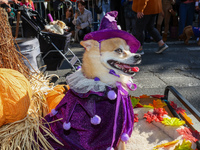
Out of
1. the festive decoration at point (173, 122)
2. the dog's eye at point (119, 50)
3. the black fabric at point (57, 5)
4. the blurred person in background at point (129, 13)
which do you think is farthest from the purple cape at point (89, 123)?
the blurred person in background at point (129, 13)

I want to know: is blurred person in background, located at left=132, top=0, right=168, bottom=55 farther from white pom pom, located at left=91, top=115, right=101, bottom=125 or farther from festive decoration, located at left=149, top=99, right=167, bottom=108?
white pom pom, located at left=91, top=115, right=101, bottom=125

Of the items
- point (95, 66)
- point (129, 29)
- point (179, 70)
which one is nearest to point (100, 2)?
point (129, 29)

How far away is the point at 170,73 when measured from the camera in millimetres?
4219

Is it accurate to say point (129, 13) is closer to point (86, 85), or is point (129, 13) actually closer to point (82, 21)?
point (82, 21)

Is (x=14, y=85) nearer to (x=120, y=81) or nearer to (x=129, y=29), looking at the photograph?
(x=120, y=81)

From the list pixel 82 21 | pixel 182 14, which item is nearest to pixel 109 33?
pixel 82 21

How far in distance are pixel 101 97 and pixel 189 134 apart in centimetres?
89

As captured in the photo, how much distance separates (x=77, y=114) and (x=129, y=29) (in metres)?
5.85

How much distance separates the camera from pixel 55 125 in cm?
177

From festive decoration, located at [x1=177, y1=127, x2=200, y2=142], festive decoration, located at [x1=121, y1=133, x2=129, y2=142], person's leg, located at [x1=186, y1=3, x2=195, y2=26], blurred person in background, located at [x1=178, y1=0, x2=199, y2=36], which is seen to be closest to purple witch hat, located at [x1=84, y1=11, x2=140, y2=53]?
festive decoration, located at [x1=121, y1=133, x2=129, y2=142]

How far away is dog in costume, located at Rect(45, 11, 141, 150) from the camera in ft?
5.35

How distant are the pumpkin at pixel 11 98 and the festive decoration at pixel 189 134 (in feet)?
4.40

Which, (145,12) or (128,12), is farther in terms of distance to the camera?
(128,12)

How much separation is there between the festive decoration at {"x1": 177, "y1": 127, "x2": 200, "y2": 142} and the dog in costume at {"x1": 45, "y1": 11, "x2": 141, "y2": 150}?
55cm
